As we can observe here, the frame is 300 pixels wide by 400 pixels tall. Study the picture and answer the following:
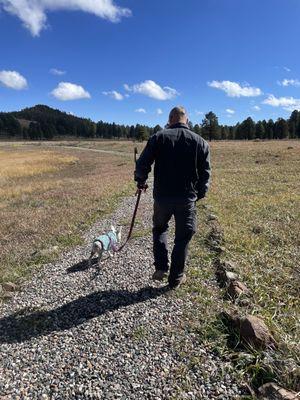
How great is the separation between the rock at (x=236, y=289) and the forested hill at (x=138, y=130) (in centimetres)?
9682

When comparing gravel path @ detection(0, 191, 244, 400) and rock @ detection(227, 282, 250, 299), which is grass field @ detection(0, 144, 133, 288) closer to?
gravel path @ detection(0, 191, 244, 400)

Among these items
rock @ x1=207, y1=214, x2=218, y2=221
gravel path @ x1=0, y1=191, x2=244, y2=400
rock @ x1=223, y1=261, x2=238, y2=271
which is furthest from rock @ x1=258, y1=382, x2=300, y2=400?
rock @ x1=207, y1=214, x2=218, y2=221

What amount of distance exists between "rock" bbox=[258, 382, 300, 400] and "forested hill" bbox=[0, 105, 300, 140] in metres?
99.4

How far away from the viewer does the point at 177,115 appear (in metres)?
6.25

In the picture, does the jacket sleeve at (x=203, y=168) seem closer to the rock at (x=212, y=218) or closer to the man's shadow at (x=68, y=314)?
the man's shadow at (x=68, y=314)

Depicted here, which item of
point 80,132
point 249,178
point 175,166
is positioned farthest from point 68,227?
point 80,132

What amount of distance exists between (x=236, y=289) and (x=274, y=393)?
97.8 inches

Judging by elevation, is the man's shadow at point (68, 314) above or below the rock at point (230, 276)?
below

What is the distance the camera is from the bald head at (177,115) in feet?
20.5

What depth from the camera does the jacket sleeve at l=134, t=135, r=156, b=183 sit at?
20.1ft

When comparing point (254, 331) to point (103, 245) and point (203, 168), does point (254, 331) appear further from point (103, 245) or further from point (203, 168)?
point (103, 245)

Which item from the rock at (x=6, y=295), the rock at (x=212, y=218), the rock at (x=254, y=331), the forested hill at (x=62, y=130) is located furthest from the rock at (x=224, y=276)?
the forested hill at (x=62, y=130)

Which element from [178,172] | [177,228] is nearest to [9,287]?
[177,228]

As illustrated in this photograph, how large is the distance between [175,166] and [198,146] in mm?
502
